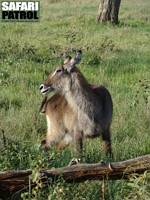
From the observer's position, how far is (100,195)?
16.4 ft

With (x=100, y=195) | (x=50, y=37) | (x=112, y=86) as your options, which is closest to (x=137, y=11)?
(x=50, y=37)

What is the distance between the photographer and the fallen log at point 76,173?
465 centimetres

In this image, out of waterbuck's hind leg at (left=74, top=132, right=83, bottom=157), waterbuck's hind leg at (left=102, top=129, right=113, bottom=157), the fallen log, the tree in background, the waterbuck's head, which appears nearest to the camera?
the fallen log

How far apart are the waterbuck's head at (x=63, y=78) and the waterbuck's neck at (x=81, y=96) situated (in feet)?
0.20

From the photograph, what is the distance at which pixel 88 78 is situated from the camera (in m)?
10.4

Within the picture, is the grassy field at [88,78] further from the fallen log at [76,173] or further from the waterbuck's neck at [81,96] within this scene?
the waterbuck's neck at [81,96]

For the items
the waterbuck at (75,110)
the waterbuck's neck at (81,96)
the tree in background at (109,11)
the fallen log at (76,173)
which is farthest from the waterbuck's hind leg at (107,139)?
the tree in background at (109,11)

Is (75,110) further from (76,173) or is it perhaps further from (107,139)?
(76,173)

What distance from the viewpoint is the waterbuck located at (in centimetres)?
652

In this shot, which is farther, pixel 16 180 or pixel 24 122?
pixel 24 122

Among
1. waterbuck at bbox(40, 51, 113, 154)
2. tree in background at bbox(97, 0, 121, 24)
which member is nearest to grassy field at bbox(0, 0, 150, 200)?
waterbuck at bbox(40, 51, 113, 154)

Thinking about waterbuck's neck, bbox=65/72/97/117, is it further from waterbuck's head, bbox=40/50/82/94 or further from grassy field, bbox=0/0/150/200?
grassy field, bbox=0/0/150/200

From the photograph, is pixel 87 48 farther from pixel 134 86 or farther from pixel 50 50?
pixel 134 86

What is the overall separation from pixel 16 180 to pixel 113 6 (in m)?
16.3
